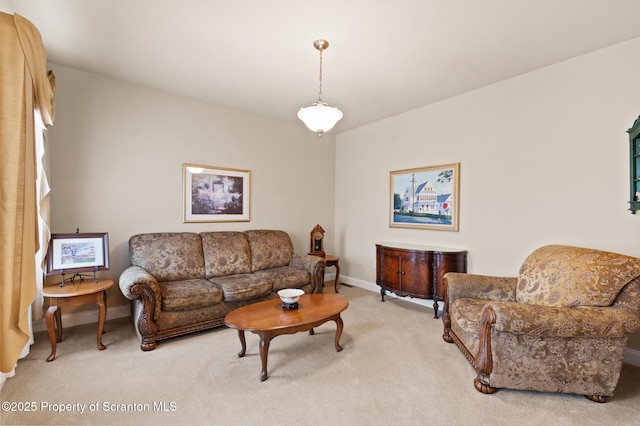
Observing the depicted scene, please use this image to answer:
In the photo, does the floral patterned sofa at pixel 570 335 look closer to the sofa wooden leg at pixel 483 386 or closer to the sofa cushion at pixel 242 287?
the sofa wooden leg at pixel 483 386

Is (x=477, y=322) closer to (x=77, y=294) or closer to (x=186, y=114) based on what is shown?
(x=77, y=294)

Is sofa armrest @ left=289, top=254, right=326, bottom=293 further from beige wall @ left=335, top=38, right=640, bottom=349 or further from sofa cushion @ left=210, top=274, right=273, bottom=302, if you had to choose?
beige wall @ left=335, top=38, right=640, bottom=349

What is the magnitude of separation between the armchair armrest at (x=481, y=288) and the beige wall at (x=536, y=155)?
640 mm

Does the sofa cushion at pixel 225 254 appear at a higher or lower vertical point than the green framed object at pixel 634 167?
lower

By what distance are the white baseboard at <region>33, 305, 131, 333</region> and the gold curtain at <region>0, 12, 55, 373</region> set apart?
7.46ft

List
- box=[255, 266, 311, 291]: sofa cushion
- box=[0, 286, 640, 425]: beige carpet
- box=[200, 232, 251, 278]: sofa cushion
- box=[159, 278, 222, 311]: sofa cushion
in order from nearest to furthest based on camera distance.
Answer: box=[0, 286, 640, 425]: beige carpet, box=[159, 278, 222, 311]: sofa cushion, box=[255, 266, 311, 291]: sofa cushion, box=[200, 232, 251, 278]: sofa cushion

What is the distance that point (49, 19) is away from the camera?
2.40 meters

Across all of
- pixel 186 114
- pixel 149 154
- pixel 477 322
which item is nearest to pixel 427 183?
pixel 477 322

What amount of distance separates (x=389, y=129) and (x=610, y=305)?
3394 mm

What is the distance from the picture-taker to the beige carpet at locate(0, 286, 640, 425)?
187 cm

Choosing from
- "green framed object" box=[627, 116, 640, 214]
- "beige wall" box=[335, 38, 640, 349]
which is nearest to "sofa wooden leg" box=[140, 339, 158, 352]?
"beige wall" box=[335, 38, 640, 349]

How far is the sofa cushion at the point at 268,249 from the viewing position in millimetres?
4062

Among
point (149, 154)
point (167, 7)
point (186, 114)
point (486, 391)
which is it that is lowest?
point (486, 391)

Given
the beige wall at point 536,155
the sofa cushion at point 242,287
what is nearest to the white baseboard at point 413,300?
the beige wall at point 536,155
